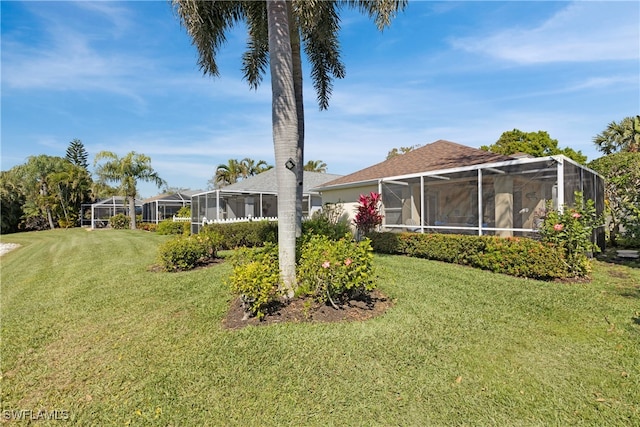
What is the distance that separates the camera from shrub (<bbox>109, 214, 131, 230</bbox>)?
2934 centimetres

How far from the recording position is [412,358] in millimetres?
3445

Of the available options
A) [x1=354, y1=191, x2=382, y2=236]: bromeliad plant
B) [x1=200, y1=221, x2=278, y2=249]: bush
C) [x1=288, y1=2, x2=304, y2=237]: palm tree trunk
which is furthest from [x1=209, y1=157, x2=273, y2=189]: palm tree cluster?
[x1=288, y1=2, x2=304, y2=237]: palm tree trunk

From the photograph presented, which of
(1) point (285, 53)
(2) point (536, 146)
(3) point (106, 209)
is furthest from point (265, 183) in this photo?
(2) point (536, 146)

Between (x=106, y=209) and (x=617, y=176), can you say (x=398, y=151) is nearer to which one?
(x=617, y=176)

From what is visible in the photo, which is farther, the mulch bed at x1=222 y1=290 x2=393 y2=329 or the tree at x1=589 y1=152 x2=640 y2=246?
the tree at x1=589 y1=152 x2=640 y2=246

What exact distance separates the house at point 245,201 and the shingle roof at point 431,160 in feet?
13.1

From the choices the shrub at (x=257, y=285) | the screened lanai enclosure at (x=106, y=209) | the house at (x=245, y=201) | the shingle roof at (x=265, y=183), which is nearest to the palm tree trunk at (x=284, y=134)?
the shrub at (x=257, y=285)

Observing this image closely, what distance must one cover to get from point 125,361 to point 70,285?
5.25 meters

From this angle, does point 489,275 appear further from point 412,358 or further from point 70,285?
point 70,285

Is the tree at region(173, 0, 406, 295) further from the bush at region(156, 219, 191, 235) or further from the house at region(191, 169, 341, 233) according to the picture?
the bush at region(156, 219, 191, 235)

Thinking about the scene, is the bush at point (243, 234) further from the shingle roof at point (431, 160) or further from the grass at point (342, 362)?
the grass at point (342, 362)

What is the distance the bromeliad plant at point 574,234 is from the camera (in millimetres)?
6676

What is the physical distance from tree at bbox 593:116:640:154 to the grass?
22.0m

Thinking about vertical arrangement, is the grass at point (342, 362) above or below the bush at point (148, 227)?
below
